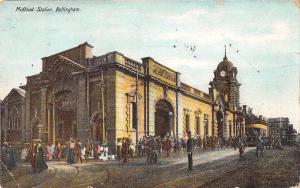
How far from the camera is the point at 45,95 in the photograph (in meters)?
8.35

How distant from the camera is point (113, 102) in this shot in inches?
371

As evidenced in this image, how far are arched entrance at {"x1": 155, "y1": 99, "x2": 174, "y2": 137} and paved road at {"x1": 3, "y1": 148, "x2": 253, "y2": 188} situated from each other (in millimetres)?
2070

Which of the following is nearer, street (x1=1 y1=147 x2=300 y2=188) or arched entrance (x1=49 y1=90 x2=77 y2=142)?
street (x1=1 y1=147 x2=300 y2=188)

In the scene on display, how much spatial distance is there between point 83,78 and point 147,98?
8.33 feet

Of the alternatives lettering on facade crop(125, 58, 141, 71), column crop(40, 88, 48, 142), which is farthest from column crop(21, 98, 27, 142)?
lettering on facade crop(125, 58, 141, 71)

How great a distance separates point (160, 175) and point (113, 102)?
116 inches

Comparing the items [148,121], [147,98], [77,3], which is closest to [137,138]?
[148,121]

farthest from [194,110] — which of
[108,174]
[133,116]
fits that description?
[108,174]

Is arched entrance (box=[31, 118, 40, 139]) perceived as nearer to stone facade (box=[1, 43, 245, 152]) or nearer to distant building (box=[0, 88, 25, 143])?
stone facade (box=[1, 43, 245, 152])

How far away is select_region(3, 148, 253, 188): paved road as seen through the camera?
6.56 meters

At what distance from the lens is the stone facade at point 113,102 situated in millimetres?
8062

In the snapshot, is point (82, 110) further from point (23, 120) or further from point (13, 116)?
point (13, 116)

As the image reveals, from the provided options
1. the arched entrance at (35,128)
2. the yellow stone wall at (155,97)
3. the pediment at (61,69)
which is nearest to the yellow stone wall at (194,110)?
the yellow stone wall at (155,97)

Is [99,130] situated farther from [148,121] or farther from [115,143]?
[148,121]
